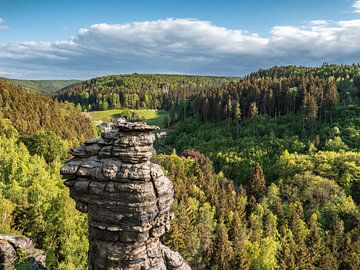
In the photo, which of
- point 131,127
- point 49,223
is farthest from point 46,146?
point 131,127

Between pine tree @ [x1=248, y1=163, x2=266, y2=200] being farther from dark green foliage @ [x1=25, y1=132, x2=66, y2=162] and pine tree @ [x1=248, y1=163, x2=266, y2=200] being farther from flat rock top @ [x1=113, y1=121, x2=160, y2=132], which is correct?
flat rock top @ [x1=113, y1=121, x2=160, y2=132]

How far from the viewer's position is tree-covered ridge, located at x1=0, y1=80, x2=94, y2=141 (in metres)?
108

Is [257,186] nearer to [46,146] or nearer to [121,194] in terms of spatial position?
[46,146]

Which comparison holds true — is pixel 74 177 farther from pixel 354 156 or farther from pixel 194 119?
pixel 194 119

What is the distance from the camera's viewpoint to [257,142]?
122 m

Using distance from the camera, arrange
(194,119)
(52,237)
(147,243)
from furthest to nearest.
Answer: (194,119) → (52,237) → (147,243)

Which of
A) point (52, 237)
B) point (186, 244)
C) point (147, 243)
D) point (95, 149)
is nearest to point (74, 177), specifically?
point (95, 149)

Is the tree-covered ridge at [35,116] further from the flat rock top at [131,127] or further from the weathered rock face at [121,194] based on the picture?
the flat rock top at [131,127]

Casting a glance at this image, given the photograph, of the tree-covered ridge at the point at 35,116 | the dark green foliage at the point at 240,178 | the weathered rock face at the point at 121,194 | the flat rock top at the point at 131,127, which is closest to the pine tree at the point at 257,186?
the dark green foliage at the point at 240,178

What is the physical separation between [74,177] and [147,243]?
7.47m

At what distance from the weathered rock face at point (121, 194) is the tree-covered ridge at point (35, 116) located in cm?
8445

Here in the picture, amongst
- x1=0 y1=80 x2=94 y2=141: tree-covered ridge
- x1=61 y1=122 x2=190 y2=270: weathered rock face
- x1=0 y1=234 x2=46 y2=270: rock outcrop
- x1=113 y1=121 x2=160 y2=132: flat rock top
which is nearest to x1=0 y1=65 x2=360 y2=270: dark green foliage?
x1=0 y1=80 x2=94 y2=141: tree-covered ridge

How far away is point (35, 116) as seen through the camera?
383ft

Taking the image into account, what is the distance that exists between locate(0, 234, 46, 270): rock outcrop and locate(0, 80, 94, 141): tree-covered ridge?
6884cm
